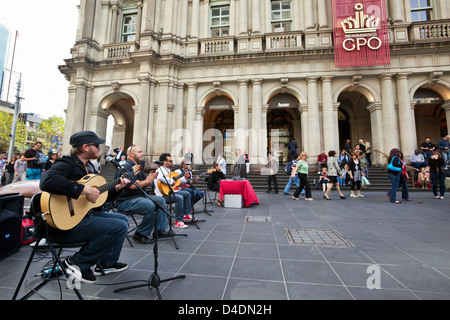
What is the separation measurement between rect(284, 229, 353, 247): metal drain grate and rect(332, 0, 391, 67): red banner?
13.3 meters

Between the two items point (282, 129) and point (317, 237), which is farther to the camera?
point (282, 129)

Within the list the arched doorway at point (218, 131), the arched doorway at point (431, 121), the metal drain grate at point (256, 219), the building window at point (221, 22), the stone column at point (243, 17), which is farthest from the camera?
the arched doorway at point (218, 131)

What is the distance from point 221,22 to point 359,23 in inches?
395

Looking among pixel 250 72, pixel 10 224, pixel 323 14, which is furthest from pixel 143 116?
pixel 323 14

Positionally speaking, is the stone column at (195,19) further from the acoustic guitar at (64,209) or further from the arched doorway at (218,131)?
the acoustic guitar at (64,209)

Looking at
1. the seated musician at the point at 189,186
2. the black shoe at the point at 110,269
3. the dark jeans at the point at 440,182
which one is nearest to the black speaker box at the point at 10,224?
the black shoe at the point at 110,269

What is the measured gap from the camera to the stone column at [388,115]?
13.2m

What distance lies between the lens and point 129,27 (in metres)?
17.9

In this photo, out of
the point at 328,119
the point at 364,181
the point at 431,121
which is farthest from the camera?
the point at 431,121

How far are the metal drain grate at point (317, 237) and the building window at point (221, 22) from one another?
665 inches

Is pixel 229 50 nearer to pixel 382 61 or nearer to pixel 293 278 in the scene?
pixel 382 61

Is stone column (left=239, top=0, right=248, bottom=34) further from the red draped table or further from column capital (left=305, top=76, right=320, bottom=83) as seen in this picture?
the red draped table

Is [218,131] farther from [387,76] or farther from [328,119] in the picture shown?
[387,76]
